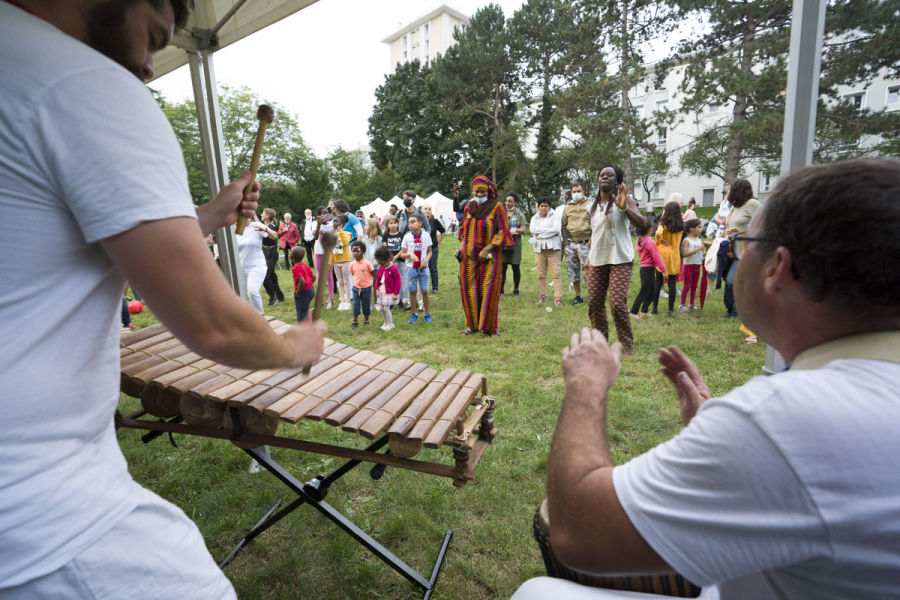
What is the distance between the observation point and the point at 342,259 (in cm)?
841

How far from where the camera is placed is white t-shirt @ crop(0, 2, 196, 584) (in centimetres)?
64

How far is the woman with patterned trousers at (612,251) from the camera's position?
191 inches

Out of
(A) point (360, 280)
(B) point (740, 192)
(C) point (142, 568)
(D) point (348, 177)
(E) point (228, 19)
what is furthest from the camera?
(D) point (348, 177)

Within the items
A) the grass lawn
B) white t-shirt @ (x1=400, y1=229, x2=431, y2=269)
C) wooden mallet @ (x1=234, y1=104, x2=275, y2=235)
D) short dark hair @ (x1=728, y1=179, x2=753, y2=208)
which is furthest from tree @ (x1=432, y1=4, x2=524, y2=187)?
wooden mallet @ (x1=234, y1=104, x2=275, y2=235)

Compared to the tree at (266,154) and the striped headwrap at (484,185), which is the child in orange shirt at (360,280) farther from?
the tree at (266,154)

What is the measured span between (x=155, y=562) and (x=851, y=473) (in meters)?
1.08

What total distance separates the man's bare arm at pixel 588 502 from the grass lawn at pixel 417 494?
1.54 meters

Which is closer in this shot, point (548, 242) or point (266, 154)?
point (548, 242)

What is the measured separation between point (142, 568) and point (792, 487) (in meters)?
1.01

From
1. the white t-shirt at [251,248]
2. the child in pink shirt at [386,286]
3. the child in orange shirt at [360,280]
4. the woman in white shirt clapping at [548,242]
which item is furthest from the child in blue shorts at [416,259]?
the white t-shirt at [251,248]

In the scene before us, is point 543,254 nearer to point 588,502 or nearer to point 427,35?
point 588,502

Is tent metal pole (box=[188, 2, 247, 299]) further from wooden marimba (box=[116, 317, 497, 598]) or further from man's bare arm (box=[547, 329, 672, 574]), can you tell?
man's bare arm (box=[547, 329, 672, 574])

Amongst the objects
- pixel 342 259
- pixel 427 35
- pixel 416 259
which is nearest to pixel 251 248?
pixel 342 259

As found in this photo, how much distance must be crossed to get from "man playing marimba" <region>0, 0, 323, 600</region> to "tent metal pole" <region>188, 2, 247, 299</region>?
6.92 ft
